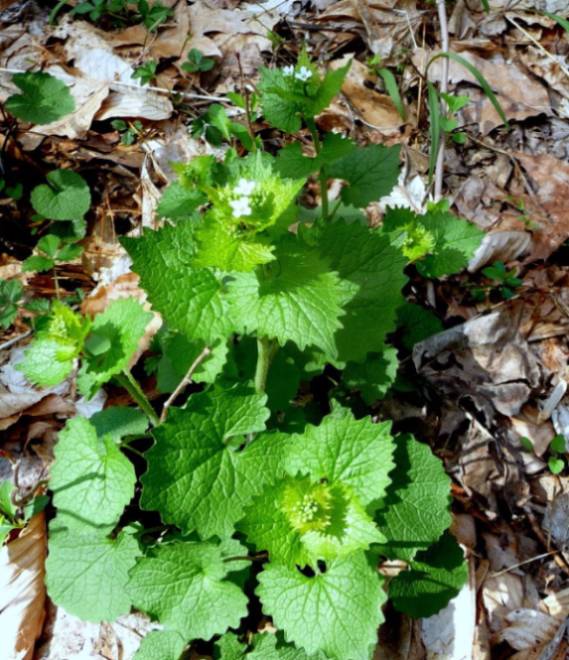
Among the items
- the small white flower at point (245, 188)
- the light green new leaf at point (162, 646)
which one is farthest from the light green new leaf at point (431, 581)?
the small white flower at point (245, 188)

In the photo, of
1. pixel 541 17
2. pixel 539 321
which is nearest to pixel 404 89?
pixel 541 17

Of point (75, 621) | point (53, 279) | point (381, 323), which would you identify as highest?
point (381, 323)

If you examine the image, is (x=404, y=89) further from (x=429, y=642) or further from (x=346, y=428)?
(x=429, y=642)

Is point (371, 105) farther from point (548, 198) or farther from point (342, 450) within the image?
point (342, 450)

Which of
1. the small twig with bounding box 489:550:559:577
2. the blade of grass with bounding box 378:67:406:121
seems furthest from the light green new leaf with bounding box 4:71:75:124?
the small twig with bounding box 489:550:559:577

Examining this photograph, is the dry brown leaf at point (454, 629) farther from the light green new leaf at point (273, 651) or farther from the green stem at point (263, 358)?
the green stem at point (263, 358)
